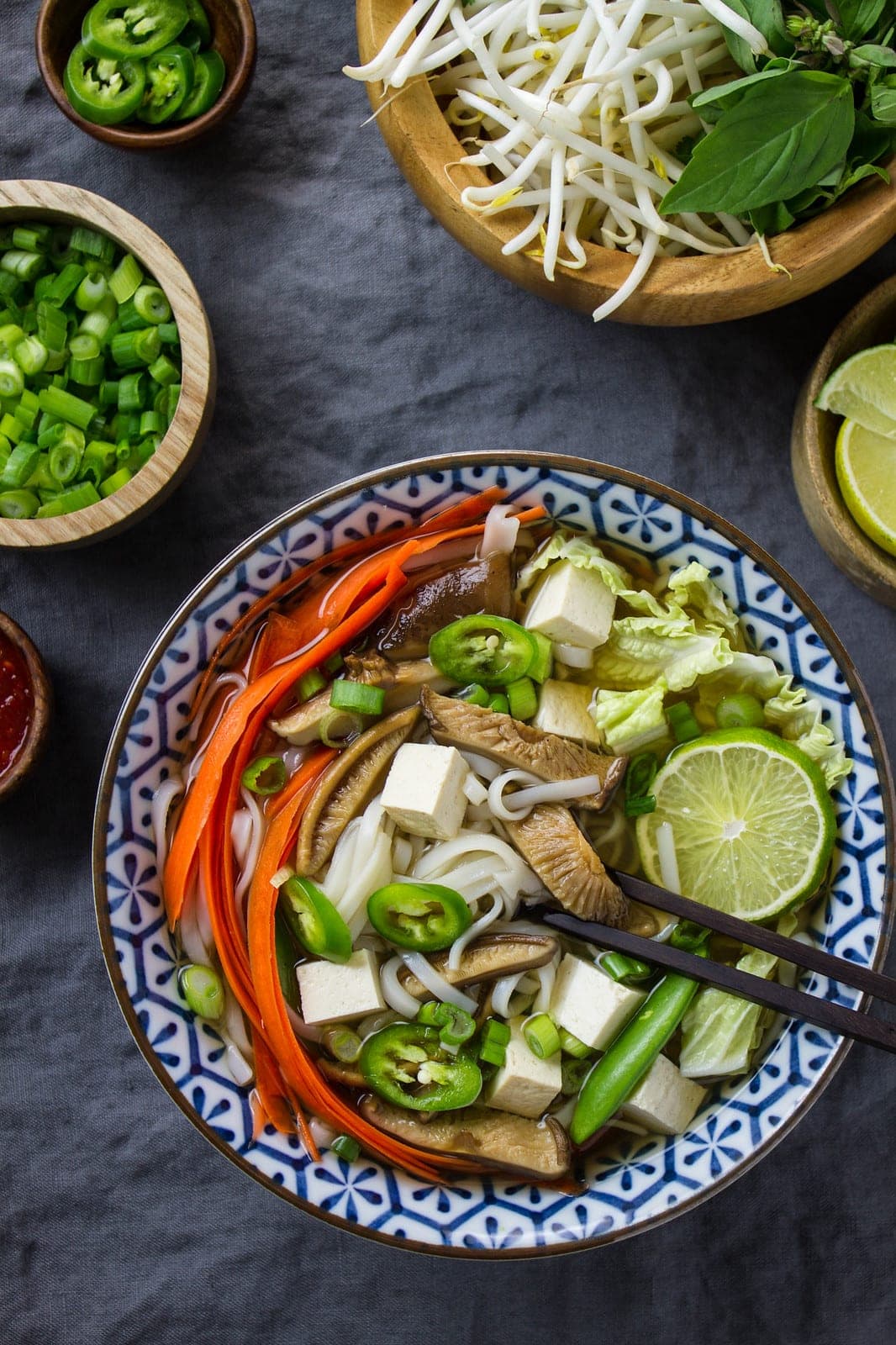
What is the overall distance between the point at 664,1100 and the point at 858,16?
7.68 ft

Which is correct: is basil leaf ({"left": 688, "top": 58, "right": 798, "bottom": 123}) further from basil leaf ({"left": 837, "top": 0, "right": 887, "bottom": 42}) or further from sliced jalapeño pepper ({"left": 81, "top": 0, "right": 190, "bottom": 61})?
sliced jalapeño pepper ({"left": 81, "top": 0, "right": 190, "bottom": 61})

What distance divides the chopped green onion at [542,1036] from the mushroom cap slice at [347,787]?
0.60m

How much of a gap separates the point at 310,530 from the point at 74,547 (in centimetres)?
62

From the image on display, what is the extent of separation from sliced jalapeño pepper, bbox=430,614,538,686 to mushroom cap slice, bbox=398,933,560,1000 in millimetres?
581

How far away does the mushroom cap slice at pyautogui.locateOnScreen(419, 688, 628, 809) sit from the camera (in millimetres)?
2381

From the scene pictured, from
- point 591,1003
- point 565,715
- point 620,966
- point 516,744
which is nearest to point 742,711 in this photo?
point 565,715

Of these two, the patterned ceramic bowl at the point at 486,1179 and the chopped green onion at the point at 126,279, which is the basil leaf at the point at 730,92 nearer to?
the patterned ceramic bowl at the point at 486,1179

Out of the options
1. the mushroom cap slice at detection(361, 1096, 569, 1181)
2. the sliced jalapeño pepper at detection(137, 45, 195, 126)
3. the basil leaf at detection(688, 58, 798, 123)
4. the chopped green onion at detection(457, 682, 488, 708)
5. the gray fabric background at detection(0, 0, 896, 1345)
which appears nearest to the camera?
the basil leaf at detection(688, 58, 798, 123)

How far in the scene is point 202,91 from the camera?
258cm

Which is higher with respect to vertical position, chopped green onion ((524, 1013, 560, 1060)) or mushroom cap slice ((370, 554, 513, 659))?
mushroom cap slice ((370, 554, 513, 659))

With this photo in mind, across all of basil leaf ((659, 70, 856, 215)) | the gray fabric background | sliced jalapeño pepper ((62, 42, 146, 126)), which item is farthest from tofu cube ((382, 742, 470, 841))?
sliced jalapeño pepper ((62, 42, 146, 126))

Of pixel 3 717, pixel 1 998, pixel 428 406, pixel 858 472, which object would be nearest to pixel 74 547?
pixel 3 717

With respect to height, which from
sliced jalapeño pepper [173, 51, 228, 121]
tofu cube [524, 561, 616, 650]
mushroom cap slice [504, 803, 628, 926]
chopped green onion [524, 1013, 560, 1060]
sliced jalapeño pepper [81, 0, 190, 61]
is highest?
sliced jalapeño pepper [81, 0, 190, 61]

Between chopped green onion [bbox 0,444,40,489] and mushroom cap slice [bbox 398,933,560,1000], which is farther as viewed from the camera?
chopped green onion [bbox 0,444,40,489]
